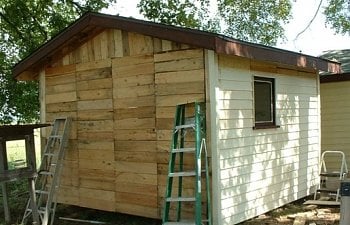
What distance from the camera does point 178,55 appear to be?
232 inches

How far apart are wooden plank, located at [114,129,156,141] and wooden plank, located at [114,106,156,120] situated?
0.73 feet

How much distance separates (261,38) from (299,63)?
16397 millimetres

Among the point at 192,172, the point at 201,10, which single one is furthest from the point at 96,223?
the point at 201,10

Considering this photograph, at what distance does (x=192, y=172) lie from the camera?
18.0 ft

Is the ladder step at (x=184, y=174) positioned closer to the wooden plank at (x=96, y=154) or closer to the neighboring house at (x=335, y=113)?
the wooden plank at (x=96, y=154)

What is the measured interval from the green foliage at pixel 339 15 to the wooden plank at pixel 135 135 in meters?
15.3

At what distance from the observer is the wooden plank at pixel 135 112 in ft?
20.5

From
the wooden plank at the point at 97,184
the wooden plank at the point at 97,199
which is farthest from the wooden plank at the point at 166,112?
the wooden plank at the point at 97,199

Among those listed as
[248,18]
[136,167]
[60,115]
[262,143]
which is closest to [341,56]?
[262,143]

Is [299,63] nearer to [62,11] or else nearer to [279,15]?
[62,11]

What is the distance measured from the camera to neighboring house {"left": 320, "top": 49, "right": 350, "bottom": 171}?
9727mm

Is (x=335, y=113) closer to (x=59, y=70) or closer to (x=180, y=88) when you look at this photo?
(x=180, y=88)

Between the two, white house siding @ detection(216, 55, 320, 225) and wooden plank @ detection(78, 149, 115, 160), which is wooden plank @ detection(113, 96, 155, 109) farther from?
white house siding @ detection(216, 55, 320, 225)

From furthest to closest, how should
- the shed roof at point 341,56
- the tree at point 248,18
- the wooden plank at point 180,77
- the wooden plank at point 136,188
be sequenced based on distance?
1. the tree at point 248,18
2. the shed roof at point 341,56
3. the wooden plank at point 136,188
4. the wooden plank at point 180,77
